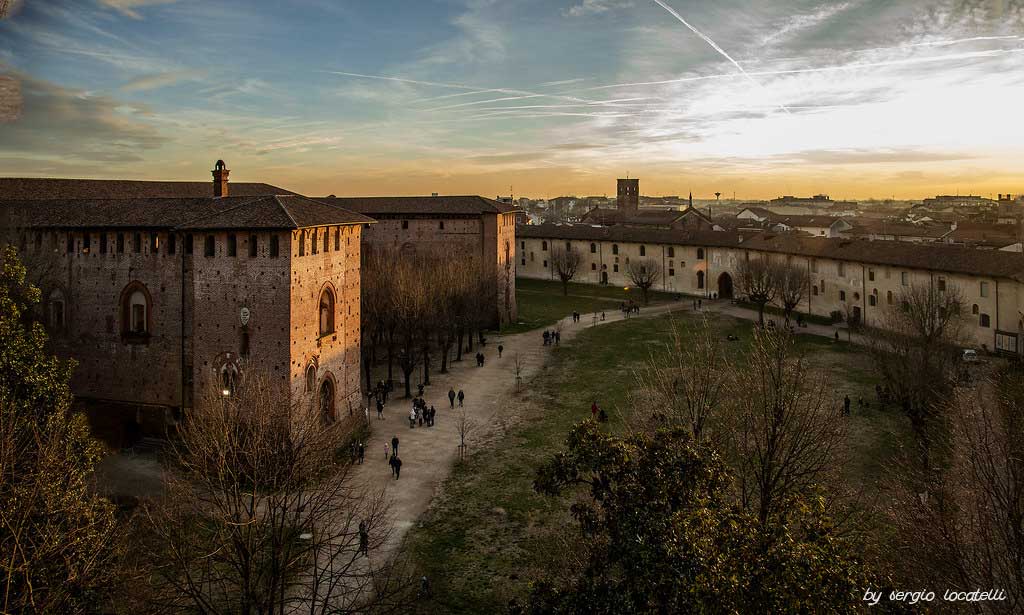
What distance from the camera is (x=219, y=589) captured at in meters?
16.2

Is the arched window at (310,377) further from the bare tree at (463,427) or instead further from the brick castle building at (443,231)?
the brick castle building at (443,231)

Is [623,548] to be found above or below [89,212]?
below

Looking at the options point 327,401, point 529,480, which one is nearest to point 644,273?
point 327,401

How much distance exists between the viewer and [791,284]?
47.4m

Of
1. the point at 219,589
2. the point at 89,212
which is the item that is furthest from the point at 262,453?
the point at 89,212

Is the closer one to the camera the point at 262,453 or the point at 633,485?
the point at 633,485

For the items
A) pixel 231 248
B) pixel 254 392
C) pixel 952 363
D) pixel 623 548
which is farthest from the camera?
pixel 952 363

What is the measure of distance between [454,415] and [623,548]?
21793mm

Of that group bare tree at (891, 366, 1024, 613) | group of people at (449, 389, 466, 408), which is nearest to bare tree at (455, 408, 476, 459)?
group of people at (449, 389, 466, 408)

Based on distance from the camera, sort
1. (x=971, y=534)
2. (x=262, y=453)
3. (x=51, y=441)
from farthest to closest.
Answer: (x=262, y=453), (x=51, y=441), (x=971, y=534)

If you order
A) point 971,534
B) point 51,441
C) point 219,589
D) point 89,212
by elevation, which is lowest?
point 219,589

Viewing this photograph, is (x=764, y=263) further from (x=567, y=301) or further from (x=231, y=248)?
(x=231, y=248)

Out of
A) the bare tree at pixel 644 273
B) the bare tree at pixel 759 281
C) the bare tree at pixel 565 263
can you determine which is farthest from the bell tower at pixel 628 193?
the bare tree at pixel 759 281

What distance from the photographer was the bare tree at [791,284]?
152 ft
